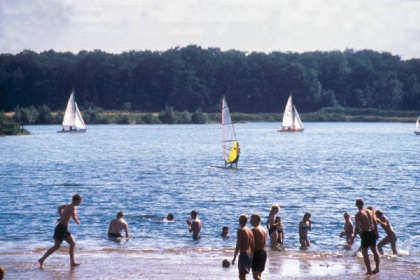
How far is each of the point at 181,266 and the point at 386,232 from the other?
777 centimetres

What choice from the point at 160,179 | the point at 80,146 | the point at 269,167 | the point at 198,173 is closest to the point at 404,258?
the point at 160,179

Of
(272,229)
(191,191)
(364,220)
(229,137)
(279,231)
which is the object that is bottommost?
(191,191)

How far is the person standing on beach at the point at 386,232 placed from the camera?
2814 cm

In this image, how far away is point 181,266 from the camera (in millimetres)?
26266

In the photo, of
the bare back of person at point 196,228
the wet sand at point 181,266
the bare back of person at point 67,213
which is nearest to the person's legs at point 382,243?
the wet sand at point 181,266

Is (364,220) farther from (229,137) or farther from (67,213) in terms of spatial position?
(229,137)

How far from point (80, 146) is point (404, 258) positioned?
93.2m

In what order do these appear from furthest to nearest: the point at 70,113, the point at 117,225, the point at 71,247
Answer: the point at 70,113
the point at 117,225
the point at 71,247

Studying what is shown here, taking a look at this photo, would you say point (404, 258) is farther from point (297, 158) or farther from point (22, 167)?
point (297, 158)

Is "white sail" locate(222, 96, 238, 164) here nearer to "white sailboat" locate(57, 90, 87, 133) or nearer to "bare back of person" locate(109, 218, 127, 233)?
→ "bare back of person" locate(109, 218, 127, 233)

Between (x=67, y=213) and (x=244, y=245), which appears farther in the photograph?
(x=67, y=213)

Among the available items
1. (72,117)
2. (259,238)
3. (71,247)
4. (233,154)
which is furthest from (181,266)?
(72,117)

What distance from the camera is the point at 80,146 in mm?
118625

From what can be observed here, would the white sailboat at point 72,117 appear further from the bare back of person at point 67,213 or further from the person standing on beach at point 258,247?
the person standing on beach at point 258,247
